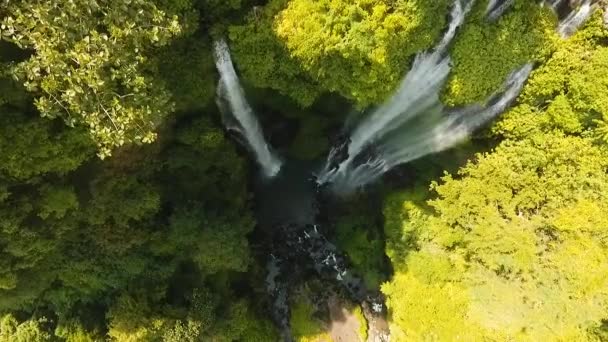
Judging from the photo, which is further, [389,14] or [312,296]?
[312,296]

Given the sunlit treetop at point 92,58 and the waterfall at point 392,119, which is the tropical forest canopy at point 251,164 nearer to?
the sunlit treetop at point 92,58

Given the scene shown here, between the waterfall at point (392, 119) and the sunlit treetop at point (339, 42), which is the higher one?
the sunlit treetop at point (339, 42)

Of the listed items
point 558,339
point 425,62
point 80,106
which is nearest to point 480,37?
point 425,62

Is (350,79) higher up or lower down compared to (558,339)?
higher up

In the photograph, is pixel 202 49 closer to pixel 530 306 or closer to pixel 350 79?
pixel 350 79

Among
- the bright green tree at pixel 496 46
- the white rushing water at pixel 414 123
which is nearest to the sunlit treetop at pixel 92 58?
the white rushing water at pixel 414 123

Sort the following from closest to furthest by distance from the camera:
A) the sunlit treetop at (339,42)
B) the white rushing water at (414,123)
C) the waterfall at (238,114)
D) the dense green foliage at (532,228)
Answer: the sunlit treetop at (339,42), the waterfall at (238,114), the dense green foliage at (532,228), the white rushing water at (414,123)
